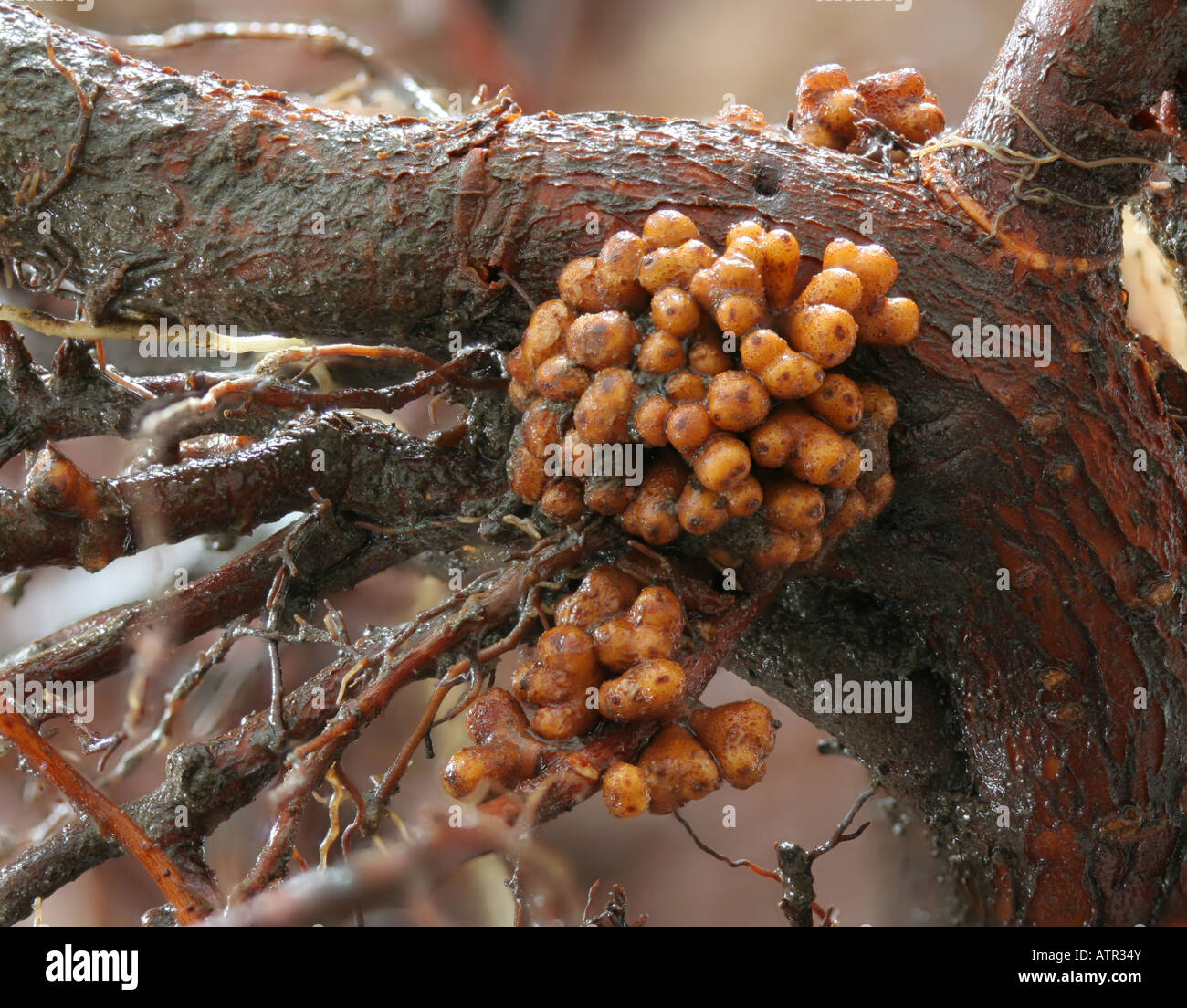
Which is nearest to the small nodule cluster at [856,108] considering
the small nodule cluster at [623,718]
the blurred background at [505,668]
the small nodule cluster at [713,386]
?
the small nodule cluster at [713,386]

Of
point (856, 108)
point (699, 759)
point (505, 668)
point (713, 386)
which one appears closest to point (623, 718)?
point (699, 759)

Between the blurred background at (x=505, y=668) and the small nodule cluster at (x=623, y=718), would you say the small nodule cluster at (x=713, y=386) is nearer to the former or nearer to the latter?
the small nodule cluster at (x=623, y=718)

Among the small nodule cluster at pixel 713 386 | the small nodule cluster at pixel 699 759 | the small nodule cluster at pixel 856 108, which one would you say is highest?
the small nodule cluster at pixel 856 108

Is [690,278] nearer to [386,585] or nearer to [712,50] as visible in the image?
[386,585]

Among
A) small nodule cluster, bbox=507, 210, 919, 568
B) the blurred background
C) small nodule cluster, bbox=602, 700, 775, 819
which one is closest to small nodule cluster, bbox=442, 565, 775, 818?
small nodule cluster, bbox=602, 700, 775, 819

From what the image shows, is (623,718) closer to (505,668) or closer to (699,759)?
(699,759)
